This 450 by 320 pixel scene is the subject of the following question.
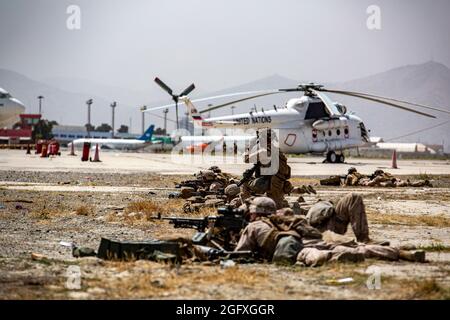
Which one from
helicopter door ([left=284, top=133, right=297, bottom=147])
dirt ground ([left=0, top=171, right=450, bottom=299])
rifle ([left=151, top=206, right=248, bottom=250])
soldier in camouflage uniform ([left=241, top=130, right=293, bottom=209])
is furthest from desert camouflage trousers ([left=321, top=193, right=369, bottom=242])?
helicopter door ([left=284, top=133, right=297, bottom=147])

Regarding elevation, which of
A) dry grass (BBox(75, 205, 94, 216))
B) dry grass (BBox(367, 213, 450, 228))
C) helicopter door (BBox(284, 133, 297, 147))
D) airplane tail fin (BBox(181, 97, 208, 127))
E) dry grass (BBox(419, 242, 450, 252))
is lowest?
dry grass (BBox(367, 213, 450, 228))

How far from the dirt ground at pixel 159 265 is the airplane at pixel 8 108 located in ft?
99.3

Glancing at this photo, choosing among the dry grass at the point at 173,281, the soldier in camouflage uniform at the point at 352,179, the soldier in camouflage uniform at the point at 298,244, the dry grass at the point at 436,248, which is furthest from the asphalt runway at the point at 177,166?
the dry grass at the point at 173,281

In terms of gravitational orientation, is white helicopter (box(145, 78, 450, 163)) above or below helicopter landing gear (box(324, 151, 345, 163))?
above

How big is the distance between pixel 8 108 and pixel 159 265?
45276 millimetres

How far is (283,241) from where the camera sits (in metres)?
11.3

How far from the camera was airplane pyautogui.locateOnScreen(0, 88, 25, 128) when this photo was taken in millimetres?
53594

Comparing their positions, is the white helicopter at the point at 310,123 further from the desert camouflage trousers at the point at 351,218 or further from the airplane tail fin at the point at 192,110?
the desert camouflage trousers at the point at 351,218

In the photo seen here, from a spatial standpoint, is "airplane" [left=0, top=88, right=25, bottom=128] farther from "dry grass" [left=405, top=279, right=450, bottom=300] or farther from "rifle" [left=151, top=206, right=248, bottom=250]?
"dry grass" [left=405, top=279, right=450, bottom=300]

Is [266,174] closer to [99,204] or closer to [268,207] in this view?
[268,207]

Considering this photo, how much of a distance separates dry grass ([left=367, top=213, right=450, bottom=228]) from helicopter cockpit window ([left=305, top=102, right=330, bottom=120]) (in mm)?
32430

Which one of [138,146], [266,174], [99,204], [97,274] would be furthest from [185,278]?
[138,146]

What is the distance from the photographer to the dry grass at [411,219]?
17.4 m
